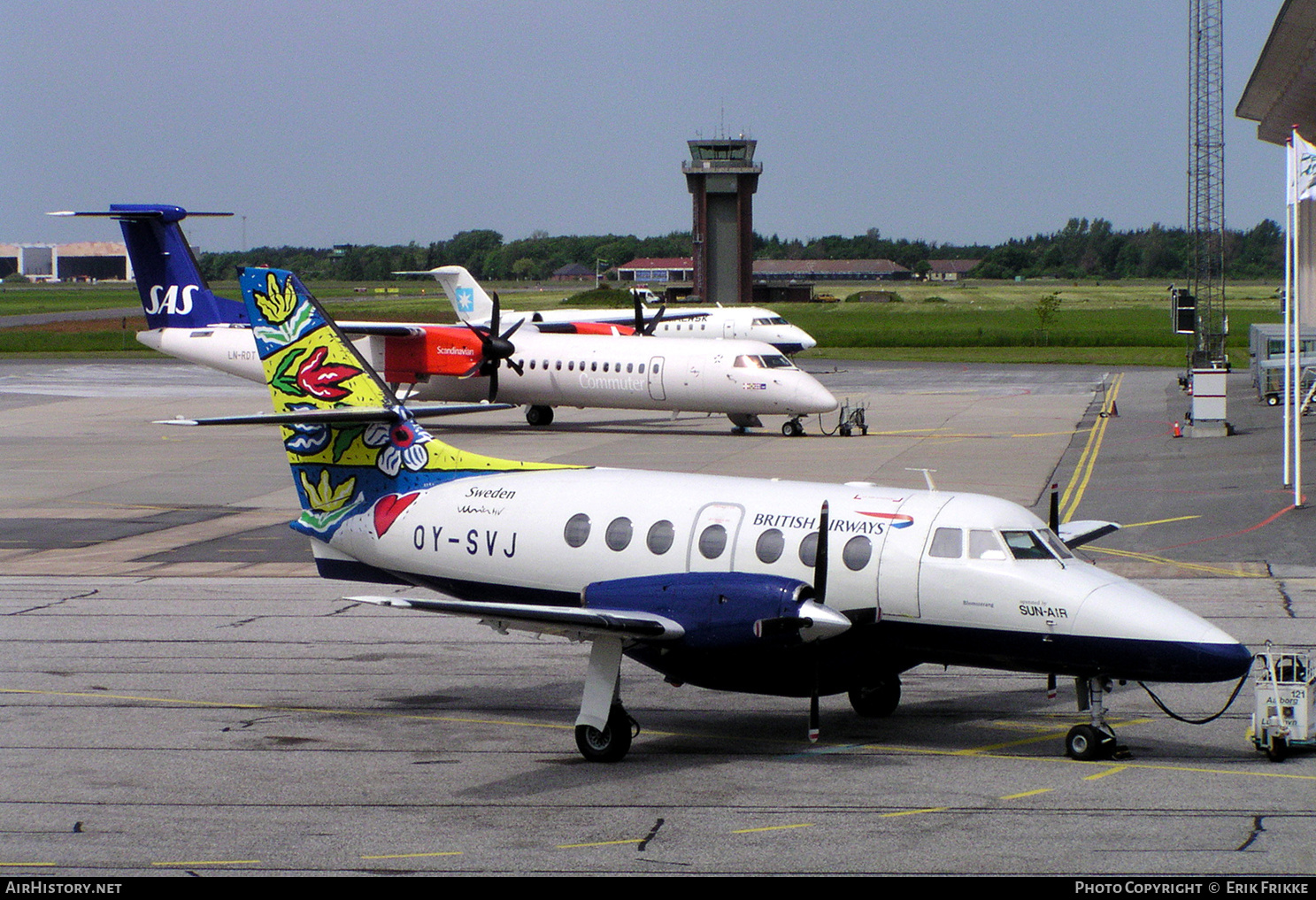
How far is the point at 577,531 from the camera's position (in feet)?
56.7

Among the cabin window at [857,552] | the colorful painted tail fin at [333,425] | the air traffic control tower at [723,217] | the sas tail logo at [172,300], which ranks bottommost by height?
the cabin window at [857,552]

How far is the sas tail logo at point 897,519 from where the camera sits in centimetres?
1580

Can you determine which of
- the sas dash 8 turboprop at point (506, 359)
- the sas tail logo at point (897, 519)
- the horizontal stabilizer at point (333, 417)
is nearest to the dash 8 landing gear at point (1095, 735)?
the sas tail logo at point (897, 519)

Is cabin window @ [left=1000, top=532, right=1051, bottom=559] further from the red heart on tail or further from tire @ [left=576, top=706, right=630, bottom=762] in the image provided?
the red heart on tail

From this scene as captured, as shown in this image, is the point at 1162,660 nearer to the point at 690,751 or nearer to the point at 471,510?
the point at 690,751

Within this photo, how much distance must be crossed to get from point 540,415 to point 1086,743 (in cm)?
4190

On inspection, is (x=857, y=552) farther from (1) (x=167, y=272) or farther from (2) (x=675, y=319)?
(2) (x=675, y=319)

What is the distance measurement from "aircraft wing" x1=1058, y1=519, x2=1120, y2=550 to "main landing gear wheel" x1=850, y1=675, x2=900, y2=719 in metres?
3.01

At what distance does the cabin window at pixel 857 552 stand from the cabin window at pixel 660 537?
2064mm

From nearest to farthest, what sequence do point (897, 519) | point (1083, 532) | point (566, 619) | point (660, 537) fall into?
1. point (566, 619)
2. point (897, 519)
3. point (660, 537)
4. point (1083, 532)

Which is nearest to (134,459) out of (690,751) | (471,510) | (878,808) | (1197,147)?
(471,510)

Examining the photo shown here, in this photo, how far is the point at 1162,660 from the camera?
565 inches

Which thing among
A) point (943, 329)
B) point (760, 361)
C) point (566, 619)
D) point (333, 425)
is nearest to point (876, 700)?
point (566, 619)

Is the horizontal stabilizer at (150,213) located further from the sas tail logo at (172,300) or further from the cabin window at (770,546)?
the cabin window at (770,546)
